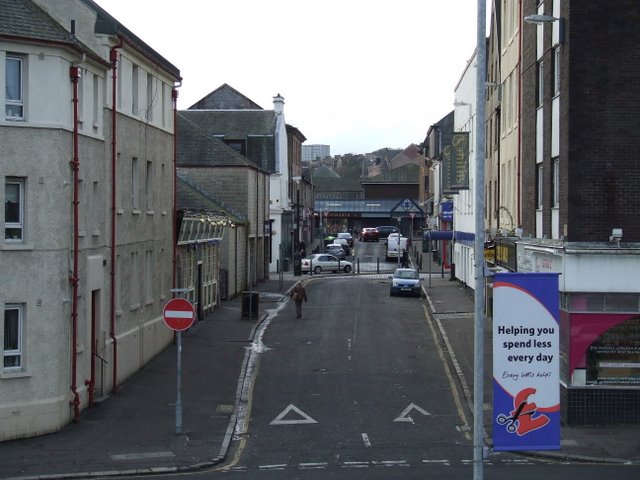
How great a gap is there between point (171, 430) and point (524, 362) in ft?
36.0

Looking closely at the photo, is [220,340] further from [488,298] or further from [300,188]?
[300,188]

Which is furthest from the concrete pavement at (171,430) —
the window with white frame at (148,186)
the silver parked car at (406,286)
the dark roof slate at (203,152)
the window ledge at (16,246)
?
the dark roof slate at (203,152)

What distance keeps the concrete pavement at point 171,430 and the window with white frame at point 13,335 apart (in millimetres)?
→ 1648

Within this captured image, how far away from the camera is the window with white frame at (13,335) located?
67.7ft

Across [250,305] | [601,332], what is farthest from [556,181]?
[250,305]

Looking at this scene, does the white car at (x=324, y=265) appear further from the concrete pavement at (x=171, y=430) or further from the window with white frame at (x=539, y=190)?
the window with white frame at (x=539, y=190)

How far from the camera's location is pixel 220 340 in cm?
3450

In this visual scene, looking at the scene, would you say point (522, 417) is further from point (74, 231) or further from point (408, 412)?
point (74, 231)

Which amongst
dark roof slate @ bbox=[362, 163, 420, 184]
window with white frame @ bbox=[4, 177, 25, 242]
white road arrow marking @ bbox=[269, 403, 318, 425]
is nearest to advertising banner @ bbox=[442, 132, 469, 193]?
white road arrow marking @ bbox=[269, 403, 318, 425]

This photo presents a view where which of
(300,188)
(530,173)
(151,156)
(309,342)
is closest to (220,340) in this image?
(309,342)

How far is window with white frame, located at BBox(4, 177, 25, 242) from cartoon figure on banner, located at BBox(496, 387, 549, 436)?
12.0 metres

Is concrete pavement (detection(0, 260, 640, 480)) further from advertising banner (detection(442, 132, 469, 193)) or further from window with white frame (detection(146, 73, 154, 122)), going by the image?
advertising banner (detection(442, 132, 469, 193))

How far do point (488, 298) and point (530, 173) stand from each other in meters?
13.7

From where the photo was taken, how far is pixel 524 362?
12906 mm
